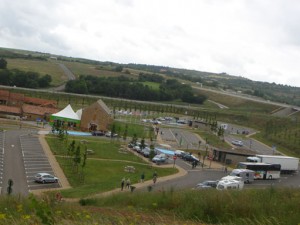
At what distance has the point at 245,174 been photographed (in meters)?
30.6

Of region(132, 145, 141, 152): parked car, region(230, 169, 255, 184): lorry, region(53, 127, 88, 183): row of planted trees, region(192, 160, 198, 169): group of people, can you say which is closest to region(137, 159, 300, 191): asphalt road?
region(192, 160, 198, 169): group of people

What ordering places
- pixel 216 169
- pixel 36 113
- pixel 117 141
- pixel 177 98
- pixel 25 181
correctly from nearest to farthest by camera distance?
1. pixel 25 181
2. pixel 216 169
3. pixel 117 141
4. pixel 36 113
5. pixel 177 98

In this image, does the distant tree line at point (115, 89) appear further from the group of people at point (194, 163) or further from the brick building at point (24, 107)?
the group of people at point (194, 163)

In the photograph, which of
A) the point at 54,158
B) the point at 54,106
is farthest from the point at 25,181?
the point at 54,106

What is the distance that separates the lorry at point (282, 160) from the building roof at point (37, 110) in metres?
29.3

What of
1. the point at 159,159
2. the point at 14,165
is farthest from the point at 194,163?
the point at 14,165

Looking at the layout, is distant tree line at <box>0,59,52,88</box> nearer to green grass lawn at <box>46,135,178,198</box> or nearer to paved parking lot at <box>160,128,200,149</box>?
paved parking lot at <box>160,128,200,149</box>

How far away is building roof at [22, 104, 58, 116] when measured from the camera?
5447 cm

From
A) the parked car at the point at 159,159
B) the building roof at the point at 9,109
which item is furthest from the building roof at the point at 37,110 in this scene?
the parked car at the point at 159,159

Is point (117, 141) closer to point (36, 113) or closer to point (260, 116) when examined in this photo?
point (36, 113)

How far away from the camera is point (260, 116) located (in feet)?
253

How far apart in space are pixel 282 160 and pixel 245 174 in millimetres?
7175

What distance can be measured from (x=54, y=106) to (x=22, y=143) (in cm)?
2390

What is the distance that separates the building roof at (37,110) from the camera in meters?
54.5
